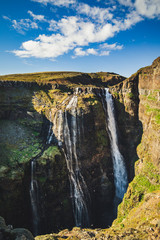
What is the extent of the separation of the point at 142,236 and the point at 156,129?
14.9m

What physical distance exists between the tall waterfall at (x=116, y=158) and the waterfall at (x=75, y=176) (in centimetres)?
573

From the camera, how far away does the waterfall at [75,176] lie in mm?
20094

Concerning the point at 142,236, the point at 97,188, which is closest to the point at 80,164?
the point at 97,188

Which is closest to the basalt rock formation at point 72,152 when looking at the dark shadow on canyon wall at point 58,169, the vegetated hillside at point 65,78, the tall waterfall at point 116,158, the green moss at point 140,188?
the green moss at point 140,188

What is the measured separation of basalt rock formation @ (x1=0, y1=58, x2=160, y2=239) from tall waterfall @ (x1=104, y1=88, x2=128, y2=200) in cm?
79

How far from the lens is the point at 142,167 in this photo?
20.1 meters

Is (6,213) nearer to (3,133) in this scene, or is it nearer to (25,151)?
(25,151)

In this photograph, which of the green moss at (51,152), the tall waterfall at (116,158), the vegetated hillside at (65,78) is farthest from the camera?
the vegetated hillside at (65,78)

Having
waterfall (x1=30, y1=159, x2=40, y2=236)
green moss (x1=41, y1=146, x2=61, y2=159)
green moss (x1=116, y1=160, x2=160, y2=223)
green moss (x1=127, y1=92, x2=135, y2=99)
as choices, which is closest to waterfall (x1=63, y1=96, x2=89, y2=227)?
green moss (x1=41, y1=146, x2=61, y2=159)

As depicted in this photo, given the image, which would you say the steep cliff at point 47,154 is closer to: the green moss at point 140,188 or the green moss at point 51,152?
the green moss at point 51,152

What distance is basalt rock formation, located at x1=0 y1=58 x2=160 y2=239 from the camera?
17.9m

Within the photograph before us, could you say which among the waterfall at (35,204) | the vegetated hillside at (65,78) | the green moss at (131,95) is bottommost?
the waterfall at (35,204)

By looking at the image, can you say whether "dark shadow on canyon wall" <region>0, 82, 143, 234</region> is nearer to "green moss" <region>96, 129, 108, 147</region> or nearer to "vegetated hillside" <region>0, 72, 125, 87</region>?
"green moss" <region>96, 129, 108, 147</region>

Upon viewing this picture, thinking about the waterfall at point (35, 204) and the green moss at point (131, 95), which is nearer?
the waterfall at point (35, 204)
